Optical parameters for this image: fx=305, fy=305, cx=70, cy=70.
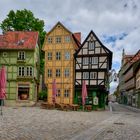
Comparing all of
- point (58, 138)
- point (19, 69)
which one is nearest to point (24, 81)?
point (19, 69)

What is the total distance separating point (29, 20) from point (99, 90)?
60.8ft

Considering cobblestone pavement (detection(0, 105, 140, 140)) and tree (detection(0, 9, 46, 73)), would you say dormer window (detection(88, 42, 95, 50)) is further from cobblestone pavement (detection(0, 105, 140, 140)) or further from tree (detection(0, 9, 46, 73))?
cobblestone pavement (detection(0, 105, 140, 140))

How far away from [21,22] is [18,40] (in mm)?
6385

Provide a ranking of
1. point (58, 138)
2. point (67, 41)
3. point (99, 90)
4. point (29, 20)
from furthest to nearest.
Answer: point (29, 20), point (67, 41), point (99, 90), point (58, 138)

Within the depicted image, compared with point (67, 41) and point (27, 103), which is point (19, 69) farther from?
point (67, 41)

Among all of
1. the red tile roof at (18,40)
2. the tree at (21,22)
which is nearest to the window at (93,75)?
the red tile roof at (18,40)

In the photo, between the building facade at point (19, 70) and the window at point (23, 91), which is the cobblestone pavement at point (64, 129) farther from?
the window at point (23, 91)

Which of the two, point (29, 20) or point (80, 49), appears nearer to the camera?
point (80, 49)

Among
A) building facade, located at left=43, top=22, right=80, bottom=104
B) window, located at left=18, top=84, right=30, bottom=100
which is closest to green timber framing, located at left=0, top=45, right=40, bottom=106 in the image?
window, located at left=18, top=84, right=30, bottom=100

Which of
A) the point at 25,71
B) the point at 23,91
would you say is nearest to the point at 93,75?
the point at 25,71

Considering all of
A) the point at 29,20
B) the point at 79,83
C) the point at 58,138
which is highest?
the point at 29,20

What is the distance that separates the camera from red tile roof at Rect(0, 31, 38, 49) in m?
47.1

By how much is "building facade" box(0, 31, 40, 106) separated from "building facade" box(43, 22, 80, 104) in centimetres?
279

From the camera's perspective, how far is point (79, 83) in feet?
154
